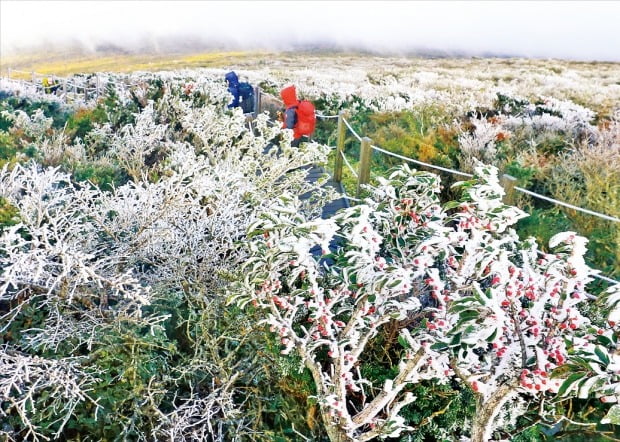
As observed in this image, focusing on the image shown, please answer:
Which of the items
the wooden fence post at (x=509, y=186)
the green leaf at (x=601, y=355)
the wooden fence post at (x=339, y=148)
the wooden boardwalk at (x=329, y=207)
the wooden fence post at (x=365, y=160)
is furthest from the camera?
the wooden fence post at (x=339, y=148)

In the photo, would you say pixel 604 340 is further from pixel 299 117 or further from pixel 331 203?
pixel 299 117

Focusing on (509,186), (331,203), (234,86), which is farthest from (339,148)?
(234,86)

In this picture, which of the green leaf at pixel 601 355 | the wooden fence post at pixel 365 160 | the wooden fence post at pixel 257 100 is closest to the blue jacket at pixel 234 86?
the wooden fence post at pixel 257 100

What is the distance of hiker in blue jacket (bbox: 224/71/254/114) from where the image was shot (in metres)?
9.37

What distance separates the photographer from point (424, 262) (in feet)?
6.08

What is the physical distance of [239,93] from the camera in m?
9.50

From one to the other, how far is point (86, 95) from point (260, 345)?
1191 cm

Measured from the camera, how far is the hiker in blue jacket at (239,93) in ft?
30.7

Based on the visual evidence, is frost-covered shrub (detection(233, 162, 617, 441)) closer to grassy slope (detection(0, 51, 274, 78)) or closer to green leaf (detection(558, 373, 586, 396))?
green leaf (detection(558, 373, 586, 396))

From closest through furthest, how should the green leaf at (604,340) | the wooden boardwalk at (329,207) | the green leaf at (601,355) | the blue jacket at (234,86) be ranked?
the green leaf at (601,355) < the green leaf at (604,340) < the wooden boardwalk at (329,207) < the blue jacket at (234,86)

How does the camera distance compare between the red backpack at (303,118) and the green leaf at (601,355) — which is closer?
the green leaf at (601,355)

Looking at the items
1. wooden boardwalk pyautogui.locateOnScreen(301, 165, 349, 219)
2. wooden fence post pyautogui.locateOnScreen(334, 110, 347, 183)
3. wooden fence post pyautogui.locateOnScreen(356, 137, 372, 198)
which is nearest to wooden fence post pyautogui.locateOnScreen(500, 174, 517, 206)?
wooden boardwalk pyautogui.locateOnScreen(301, 165, 349, 219)

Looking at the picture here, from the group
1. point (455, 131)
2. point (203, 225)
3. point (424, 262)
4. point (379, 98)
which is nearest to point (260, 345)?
point (203, 225)

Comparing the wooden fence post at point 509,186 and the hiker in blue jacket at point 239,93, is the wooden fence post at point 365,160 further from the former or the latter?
the hiker in blue jacket at point 239,93
